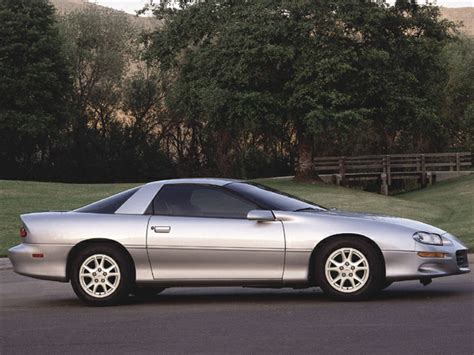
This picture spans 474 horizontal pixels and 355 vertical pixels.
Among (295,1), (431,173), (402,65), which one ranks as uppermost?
(295,1)

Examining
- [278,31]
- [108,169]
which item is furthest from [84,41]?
[278,31]

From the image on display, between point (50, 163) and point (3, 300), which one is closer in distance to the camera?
point (3, 300)

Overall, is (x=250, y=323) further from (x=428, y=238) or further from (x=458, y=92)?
(x=458, y=92)

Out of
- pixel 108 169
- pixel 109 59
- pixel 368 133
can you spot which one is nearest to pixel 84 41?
pixel 109 59

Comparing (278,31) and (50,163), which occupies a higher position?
(278,31)

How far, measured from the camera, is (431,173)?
5781 cm

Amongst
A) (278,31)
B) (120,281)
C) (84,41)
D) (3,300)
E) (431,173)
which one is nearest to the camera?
(120,281)

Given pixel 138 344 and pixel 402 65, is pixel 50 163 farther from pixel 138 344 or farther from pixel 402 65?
pixel 138 344

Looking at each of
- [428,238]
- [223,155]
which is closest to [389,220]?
[428,238]

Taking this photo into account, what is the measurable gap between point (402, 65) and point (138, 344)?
44.0 m

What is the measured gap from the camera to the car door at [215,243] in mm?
10703

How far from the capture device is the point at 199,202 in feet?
36.7

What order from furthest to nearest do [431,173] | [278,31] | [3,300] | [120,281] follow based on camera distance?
[431,173] < [278,31] < [3,300] < [120,281]

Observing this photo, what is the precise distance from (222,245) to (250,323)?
64.8 inches
